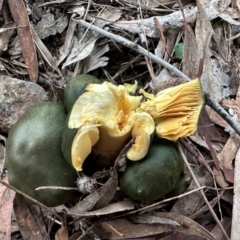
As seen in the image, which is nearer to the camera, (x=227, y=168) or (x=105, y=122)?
(x=105, y=122)

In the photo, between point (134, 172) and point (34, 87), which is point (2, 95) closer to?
point (34, 87)

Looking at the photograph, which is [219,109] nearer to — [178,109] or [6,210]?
[178,109]

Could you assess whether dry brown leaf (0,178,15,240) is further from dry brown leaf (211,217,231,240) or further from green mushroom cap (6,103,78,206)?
dry brown leaf (211,217,231,240)

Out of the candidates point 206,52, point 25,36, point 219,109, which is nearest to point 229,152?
point 219,109

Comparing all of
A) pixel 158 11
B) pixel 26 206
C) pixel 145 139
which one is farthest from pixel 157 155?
pixel 158 11

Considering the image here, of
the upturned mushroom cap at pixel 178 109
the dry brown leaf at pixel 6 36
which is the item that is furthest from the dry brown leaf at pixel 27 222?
the dry brown leaf at pixel 6 36

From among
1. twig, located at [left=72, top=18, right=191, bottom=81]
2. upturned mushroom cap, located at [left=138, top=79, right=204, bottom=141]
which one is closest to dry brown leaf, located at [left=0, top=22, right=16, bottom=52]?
twig, located at [left=72, top=18, right=191, bottom=81]

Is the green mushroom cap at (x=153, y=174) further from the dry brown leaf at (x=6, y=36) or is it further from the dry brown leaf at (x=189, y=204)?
the dry brown leaf at (x=6, y=36)

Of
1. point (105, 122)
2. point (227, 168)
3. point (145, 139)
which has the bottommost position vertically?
point (227, 168)

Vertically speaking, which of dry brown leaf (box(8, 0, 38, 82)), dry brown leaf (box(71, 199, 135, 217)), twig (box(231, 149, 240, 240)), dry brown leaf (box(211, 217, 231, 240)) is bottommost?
dry brown leaf (box(211, 217, 231, 240))
